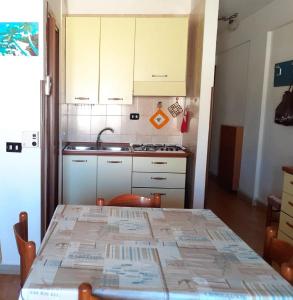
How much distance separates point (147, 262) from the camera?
1047 mm

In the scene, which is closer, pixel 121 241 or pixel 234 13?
pixel 121 241

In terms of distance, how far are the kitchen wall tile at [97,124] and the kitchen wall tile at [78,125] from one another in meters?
0.05

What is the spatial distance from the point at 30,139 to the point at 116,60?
1401 mm

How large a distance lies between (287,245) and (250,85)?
353cm

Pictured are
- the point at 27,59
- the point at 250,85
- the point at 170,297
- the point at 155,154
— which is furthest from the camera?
the point at 250,85

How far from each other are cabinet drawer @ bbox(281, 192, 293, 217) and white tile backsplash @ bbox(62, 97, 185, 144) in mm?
1389

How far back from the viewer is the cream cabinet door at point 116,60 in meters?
3.12

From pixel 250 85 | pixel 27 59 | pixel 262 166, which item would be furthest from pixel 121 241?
pixel 250 85

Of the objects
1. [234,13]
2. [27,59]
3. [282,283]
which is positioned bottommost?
[282,283]

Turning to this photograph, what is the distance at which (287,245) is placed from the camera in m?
1.17

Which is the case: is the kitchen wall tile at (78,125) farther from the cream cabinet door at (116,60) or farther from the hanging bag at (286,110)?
the hanging bag at (286,110)

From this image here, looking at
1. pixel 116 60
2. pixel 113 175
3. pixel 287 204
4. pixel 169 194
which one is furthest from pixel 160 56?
pixel 287 204

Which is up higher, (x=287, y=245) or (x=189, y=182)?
(x=287, y=245)

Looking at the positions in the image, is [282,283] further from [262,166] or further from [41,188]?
[262,166]
